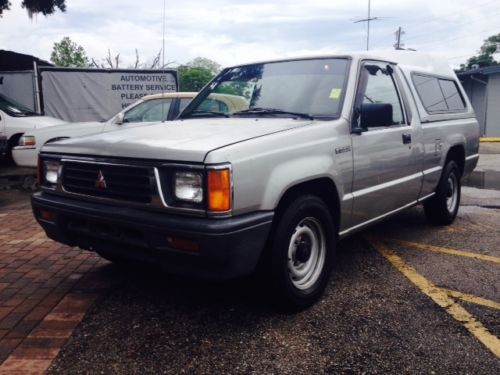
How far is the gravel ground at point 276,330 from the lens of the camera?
8.44 feet

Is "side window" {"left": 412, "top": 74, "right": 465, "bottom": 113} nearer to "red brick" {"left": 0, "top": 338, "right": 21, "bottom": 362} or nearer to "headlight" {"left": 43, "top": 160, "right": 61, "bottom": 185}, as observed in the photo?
"headlight" {"left": 43, "top": 160, "right": 61, "bottom": 185}

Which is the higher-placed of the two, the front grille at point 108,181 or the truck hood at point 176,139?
the truck hood at point 176,139

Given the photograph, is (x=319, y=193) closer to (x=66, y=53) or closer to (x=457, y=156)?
(x=457, y=156)

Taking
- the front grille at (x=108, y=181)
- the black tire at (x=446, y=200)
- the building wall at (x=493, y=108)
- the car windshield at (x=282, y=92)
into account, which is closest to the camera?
the front grille at (x=108, y=181)

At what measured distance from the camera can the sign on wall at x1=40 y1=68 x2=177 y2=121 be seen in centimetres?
1376

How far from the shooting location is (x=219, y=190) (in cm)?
256

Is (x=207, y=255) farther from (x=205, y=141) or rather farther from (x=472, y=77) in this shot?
(x=472, y=77)

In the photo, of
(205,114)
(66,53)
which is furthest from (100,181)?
(66,53)

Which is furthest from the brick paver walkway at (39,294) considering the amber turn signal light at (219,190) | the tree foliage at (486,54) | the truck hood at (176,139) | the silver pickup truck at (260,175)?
the tree foliage at (486,54)

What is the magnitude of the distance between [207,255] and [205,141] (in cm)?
69

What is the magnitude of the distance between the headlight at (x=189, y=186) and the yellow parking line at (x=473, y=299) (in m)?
2.14

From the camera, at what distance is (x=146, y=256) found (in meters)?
2.82

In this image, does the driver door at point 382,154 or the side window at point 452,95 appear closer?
the driver door at point 382,154

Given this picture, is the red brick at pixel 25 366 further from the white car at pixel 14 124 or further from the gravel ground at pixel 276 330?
the white car at pixel 14 124
